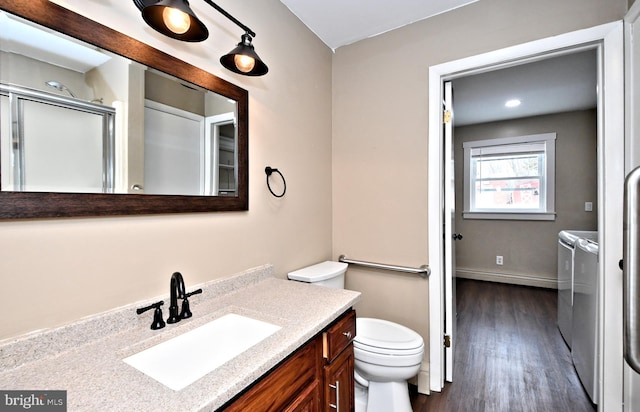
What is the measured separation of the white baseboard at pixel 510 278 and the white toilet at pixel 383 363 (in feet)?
10.7

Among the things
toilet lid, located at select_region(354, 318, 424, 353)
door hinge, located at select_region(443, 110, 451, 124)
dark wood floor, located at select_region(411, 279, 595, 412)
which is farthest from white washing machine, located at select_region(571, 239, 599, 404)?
door hinge, located at select_region(443, 110, 451, 124)

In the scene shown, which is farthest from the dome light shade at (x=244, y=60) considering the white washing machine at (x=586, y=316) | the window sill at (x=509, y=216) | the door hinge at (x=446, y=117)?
the window sill at (x=509, y=216)

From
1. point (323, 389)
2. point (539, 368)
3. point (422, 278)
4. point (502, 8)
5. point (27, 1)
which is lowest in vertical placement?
point (539, 368)

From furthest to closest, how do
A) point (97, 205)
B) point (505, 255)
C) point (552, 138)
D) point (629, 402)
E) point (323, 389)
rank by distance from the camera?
point (505, 255) < point (552, 138) < point (629, 402) < point (323, 389) < point (97, 205)

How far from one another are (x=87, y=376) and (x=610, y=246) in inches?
86.0

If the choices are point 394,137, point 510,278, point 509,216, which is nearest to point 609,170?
point 394,137

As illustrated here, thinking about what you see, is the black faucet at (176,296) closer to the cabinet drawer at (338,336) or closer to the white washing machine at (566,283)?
the cabinet drawer at (338,336)

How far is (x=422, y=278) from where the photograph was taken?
1874 mm

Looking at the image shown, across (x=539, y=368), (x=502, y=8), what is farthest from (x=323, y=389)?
(x=502, y=8)

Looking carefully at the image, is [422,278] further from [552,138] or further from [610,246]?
[552,138]

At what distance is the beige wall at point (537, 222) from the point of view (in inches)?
145

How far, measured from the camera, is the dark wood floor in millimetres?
Answer: 1734

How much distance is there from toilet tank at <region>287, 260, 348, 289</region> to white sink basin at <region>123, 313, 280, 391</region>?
626mm

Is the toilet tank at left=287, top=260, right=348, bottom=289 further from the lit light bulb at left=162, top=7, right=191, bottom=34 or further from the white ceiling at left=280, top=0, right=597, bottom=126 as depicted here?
the white ceiling at left=280, top=0, right=597, bottom=126
